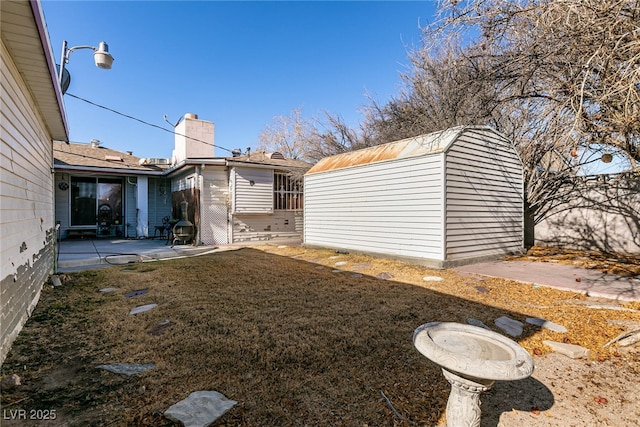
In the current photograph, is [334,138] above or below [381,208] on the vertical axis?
above

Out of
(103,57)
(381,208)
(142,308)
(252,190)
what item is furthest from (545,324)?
(252,190)

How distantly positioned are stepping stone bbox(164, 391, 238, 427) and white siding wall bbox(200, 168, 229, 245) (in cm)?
943

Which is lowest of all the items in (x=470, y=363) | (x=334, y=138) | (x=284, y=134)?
(x=470, y=363)

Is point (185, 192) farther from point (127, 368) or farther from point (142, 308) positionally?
point (127, 368)

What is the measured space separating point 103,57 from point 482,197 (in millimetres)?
8581

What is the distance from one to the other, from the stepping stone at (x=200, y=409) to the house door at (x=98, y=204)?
45.5ft

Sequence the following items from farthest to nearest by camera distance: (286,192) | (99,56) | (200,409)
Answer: (286,192) → (99,56) → (200,409)

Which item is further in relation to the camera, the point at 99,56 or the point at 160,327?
the point at 99,56

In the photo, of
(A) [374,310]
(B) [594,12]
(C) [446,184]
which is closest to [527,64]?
(B) [594,12]

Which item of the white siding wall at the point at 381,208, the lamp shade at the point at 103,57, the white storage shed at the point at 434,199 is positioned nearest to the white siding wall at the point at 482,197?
the white storage shed at the point at 434,199

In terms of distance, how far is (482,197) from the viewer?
715cm

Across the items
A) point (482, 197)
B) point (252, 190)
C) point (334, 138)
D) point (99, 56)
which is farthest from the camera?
point (334, 138)

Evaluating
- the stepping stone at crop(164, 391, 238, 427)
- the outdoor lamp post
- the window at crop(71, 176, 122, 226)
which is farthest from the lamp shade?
the window at crop(71, 176, 122, 226)

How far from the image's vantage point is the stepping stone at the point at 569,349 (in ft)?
8.88
